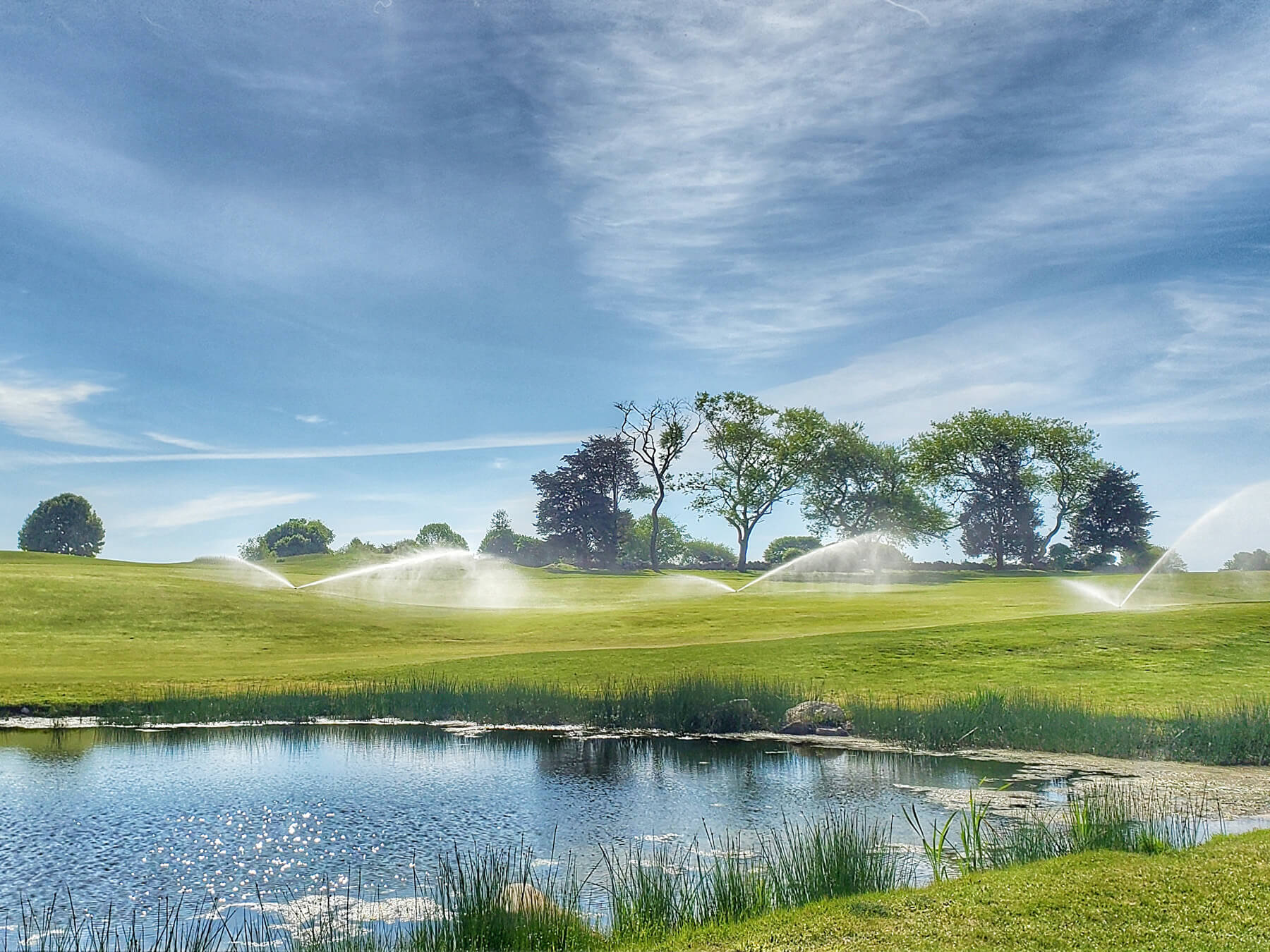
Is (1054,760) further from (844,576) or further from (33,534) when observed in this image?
(33,534)

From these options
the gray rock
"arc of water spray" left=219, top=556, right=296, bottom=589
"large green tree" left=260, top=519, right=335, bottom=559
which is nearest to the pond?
the gray rock

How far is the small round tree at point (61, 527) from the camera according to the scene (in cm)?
13175

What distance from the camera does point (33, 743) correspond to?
26859 millimetres

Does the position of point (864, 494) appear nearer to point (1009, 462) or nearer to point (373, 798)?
point (1009, 462)

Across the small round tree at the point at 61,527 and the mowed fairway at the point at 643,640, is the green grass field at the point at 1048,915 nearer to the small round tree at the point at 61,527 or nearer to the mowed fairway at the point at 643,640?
the mowed fairway at the point at 643,640

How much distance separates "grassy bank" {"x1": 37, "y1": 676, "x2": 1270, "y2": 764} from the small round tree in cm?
11487

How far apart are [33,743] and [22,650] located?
21399 millimetres

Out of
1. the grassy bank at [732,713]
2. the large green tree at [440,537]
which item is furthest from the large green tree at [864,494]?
the grassy bank at [732,713]

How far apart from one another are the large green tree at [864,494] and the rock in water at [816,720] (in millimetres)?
99794

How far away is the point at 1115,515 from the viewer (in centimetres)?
12488

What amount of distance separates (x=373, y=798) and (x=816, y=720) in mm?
14284

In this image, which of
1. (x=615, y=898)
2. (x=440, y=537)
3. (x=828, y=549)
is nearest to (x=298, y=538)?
(x=440, y=537)

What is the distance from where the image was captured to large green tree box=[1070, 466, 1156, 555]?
12444 cm

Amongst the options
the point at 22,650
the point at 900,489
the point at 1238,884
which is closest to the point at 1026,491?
the point at 900,489
